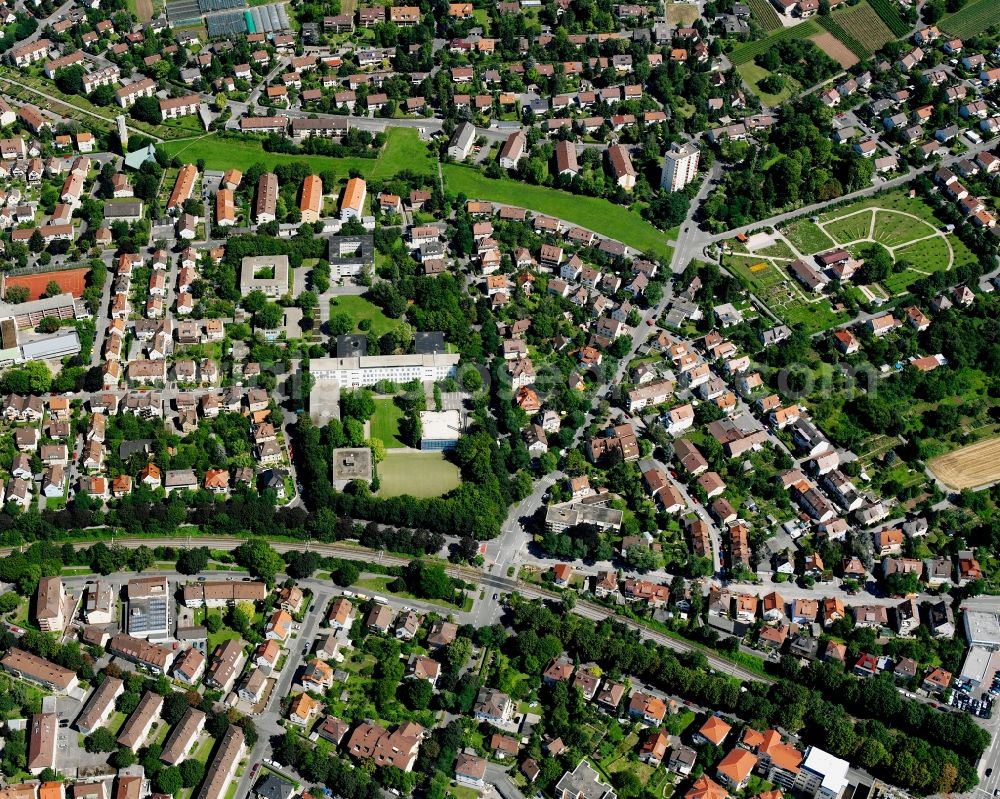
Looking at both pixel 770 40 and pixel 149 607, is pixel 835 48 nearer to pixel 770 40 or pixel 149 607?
pixel 770 40

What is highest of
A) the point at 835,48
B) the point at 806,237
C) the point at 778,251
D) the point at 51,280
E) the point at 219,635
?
the point at 835,48

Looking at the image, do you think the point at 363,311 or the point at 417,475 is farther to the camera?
the point at 363,311

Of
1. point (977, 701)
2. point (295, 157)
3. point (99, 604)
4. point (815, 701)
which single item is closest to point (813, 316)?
point (977, 701)

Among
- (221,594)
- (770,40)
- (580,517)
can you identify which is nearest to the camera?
(221,594)

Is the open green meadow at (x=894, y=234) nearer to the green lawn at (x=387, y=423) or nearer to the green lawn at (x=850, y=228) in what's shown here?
the green lawn at (x=850, y=228)

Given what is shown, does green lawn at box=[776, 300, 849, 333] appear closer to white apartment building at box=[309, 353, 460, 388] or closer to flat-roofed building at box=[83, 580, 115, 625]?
white apartment building at box=[309, 353, 460, 388]

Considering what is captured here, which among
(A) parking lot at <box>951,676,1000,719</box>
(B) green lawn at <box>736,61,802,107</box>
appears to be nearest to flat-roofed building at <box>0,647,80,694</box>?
(A) parking lot at <box>951,676,1000,719</box>
